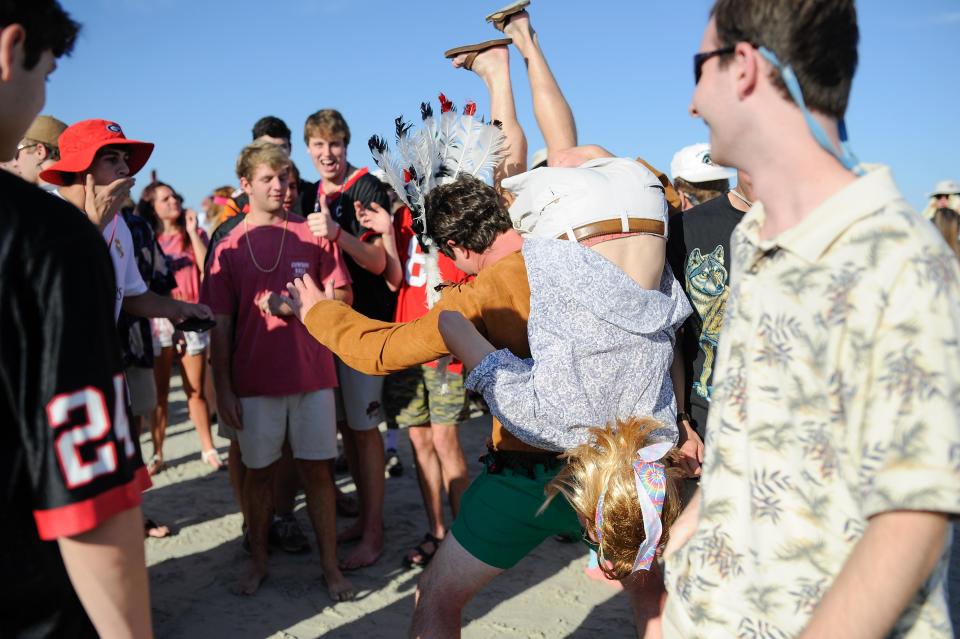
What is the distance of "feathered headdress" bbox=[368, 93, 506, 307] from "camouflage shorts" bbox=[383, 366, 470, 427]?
1413 millimetres

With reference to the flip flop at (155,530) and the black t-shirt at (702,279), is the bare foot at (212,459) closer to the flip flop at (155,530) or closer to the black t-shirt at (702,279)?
the flip flop at (155,530)

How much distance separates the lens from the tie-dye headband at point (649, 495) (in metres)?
2.01

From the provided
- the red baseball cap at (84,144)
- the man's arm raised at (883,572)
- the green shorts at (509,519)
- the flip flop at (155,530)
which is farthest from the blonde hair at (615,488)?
the flip flop at (155,530)

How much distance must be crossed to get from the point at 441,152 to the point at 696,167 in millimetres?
1269

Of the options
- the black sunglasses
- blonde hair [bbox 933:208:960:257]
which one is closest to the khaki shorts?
the black sunglasses

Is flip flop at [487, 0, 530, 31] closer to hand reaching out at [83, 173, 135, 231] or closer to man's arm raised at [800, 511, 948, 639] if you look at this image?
hand reaching out at [83, 173, 135, 231]

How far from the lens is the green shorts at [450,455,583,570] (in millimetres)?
2443

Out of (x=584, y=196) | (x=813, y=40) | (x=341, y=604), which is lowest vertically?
(x=341, y=604)

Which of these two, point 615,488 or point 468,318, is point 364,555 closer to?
point 468,318

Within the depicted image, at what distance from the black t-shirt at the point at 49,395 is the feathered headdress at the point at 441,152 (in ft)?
6.27

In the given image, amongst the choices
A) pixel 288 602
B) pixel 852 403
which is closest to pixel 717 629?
pixel 852 403

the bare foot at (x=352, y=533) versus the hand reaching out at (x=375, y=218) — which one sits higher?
the hand reaching out at (x=375, y=218)

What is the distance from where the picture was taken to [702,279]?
2.74 m

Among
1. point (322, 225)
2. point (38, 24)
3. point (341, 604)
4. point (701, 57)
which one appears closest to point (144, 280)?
point (322, 225)
